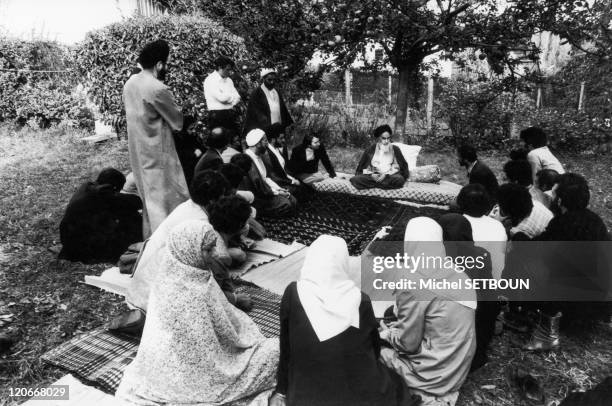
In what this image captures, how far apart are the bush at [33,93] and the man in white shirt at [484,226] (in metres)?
8.88

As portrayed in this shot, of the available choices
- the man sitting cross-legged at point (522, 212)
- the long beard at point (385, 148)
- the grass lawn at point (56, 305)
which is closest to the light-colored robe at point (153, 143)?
the grass lawn at point (56, 305)

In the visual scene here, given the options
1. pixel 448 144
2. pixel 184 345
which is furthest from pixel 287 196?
pixel 448 144

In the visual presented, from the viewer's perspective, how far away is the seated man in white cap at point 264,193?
5797 mm

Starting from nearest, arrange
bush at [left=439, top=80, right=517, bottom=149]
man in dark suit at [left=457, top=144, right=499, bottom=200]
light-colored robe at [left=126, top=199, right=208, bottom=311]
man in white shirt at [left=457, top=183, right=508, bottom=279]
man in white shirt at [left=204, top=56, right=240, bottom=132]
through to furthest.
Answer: light-colored robe at [left=126, top=199, right=208, bottom=311] → man in white shirt at [left=457, top=183, right=508, bottom=279] → man in dark suit at [left=457, top=144, right=499, bottom=200] → man in white shirt at [left=204, top=56, right=240, bottom=132] → bush at [left=439, top=80, right=517, bottom=149]

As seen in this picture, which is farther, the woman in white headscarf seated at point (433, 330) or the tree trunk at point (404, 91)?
the tree trunk at point (404, 91)

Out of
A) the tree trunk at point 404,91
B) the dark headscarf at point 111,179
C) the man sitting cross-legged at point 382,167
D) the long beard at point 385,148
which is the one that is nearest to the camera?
the dark headscarf at point 111,179

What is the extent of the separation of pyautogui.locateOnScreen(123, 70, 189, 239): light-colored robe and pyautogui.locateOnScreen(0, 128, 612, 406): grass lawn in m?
0.82

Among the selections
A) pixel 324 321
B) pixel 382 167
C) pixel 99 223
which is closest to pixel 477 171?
pixel 382 167

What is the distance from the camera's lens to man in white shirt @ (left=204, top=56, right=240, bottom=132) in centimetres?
722

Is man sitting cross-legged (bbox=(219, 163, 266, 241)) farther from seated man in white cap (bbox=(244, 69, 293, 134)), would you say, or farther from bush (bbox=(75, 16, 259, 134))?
bush (bbox=(75, 16, 259, 134))

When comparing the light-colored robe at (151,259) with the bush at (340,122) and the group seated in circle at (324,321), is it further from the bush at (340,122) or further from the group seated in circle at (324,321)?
the bush at (340,122)

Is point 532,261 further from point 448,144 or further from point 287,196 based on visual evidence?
point 448,144

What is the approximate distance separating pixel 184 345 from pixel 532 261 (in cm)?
256

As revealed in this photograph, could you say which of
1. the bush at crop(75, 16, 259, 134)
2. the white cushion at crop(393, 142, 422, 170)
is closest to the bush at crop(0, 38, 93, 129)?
the bush at crop(75, 16, 259, 134)
